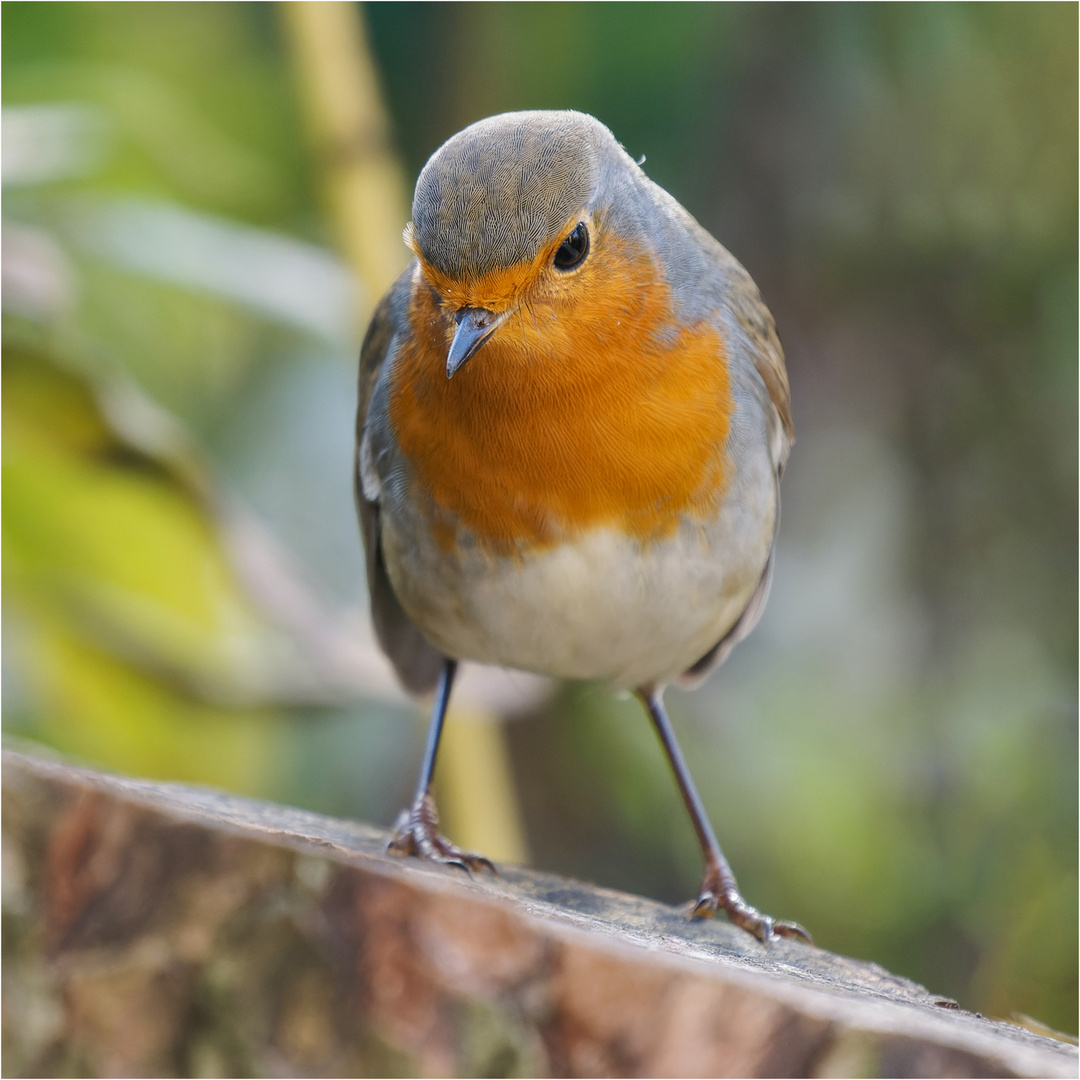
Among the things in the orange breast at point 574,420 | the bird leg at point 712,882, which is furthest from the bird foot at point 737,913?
the orange breast at point 574,420

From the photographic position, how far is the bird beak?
6.36 ft

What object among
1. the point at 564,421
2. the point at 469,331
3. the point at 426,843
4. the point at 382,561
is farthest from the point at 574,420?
the point at 426,843

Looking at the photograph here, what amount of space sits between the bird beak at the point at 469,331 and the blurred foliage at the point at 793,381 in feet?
4.22

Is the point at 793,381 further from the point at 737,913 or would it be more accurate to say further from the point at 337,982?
the point at 337,982

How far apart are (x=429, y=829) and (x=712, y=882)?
532mm

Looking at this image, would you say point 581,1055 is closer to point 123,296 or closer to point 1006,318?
point 123,296

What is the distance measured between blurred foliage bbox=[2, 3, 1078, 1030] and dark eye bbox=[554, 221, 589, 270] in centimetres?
133

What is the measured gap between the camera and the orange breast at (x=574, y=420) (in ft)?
6.84

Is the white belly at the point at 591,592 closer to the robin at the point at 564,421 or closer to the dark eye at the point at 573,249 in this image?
the robin at the point at 564,421

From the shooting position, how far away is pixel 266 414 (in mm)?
3697

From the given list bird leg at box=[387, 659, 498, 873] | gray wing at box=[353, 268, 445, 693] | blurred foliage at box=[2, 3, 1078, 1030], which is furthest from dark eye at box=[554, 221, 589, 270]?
blurred foliage at box=[2, 3, 1078, 1030]

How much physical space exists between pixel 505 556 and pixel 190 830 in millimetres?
904

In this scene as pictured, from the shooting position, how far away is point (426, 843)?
94.7 inches

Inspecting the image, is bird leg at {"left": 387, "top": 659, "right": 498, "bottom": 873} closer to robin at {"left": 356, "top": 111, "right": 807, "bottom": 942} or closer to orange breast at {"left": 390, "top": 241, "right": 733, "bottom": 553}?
robin at {"left": 356, "top": 111, "right": 807, "bottom": 942}
